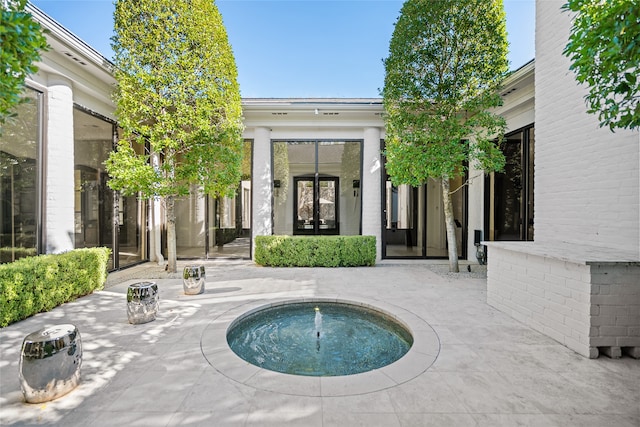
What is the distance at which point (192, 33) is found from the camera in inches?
216

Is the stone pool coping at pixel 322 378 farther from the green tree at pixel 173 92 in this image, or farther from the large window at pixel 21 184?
the large window at pixel 21 184

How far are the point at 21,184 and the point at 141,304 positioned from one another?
3.50m

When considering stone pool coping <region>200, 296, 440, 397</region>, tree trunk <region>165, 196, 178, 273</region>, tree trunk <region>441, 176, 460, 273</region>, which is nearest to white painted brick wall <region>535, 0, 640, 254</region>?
tree trunk <region>441, 176, 460, 273</region>

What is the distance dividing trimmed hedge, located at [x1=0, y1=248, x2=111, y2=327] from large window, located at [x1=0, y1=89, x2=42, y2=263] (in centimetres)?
104

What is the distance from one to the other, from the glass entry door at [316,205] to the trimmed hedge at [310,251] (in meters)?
1.64

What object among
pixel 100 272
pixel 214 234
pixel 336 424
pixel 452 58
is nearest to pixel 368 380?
pixel 336 424

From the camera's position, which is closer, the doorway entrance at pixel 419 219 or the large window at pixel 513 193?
the large window at pixel 513 193

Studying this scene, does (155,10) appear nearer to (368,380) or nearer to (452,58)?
(452,58)

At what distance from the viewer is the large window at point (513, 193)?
250 inches

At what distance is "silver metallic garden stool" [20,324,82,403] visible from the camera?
2020 mm

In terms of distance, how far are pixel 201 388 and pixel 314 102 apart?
685 centimetres

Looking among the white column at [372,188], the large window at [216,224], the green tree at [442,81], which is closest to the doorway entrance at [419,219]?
the white column at [372,188]

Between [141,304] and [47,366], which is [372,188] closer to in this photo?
[141,304]

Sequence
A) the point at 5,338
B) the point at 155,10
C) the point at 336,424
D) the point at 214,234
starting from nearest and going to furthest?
the point at 336,424, the point at 5,338, the point at 155,10, the point at 214,234
